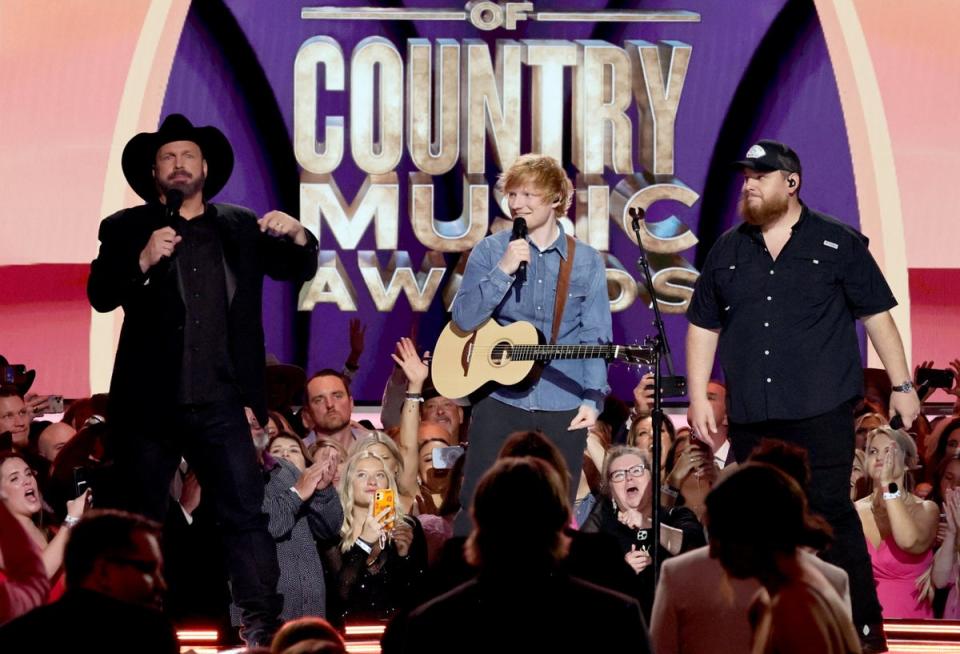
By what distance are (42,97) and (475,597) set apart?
7.93 m

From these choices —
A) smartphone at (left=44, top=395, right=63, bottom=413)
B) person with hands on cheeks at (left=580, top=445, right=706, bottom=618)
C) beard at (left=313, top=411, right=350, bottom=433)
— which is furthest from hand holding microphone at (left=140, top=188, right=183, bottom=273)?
smartphone at (left=44, top=395, right=63, bottom=413)

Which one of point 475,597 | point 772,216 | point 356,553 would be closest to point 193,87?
point 356,553

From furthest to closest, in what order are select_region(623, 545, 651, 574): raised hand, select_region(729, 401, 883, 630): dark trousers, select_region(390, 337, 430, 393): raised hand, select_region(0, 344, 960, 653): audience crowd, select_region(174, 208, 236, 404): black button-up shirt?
1. select_region(390, 337, 430, 393): raised hand
2. select_region(623, 545, 651, 574): raised hand
3. select_region(174, 208, 236, 404): black button-up shirt
4. select_region(729, 401, 883, 630): dark trousers
5. select_region(0, 344, 960, 653): audience crowd

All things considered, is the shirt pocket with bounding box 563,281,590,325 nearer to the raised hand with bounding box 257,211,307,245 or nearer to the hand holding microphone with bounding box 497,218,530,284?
the hand holding microphone with bounding box 497,218,530,284

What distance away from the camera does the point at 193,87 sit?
34.6ft

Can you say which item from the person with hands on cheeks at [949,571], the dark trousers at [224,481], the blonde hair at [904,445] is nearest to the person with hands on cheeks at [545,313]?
the dark trousers at [224,481]

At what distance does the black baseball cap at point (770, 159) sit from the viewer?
5.41 meters

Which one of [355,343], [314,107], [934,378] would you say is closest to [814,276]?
[934,378]

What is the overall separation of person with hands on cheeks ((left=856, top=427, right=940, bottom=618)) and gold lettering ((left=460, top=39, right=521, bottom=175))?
3.89 m

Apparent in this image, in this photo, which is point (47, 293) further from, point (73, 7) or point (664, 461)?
point (664, 461)

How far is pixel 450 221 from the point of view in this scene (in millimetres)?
10477

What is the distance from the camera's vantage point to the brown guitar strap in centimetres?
581

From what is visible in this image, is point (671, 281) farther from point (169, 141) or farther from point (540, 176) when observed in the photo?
point (169, 141)

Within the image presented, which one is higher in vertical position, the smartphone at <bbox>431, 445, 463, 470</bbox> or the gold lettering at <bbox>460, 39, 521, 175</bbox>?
the gold lettering at <bbox>460, 39, 521, 175</bbox>
